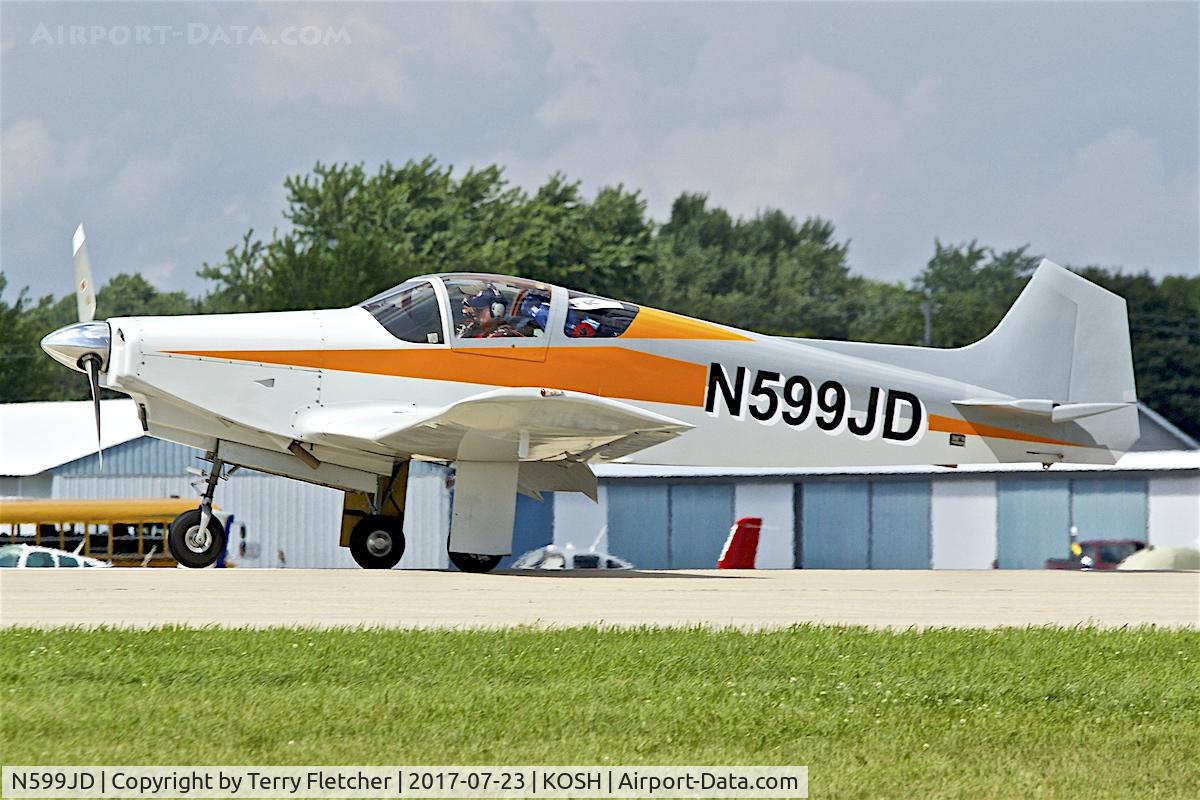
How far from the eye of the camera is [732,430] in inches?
596

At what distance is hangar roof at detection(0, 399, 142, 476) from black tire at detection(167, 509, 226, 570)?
26.3 m

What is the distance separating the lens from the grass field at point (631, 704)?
6262 mm

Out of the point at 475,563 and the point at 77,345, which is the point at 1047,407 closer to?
the point at 475,563

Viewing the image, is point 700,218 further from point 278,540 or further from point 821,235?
point 278,540

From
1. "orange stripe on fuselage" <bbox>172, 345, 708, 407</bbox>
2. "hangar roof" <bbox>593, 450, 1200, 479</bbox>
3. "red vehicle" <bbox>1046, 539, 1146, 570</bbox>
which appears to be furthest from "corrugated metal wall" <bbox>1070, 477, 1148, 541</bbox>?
"orange stripe on fuselage" <bbox>172, 345, 708, 407</bbox>

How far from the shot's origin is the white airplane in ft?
45.3

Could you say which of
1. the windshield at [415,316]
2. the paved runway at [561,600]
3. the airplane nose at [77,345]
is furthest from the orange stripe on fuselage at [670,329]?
the airplane nose at [77,345]

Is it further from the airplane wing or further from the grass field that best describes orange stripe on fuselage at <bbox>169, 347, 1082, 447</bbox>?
the grass field

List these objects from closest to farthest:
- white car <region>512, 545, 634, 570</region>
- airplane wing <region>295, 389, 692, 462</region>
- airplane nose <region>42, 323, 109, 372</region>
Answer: airplane wing <region>295, 389, 692, 462</region> < airplane nose <region>42, 323, 109, 372</region> < white car <region>512, 545, 634, 570</region>

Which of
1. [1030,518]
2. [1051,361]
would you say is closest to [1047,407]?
[1051,361]

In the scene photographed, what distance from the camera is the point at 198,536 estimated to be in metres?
14.2

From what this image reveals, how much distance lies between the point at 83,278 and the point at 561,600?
6405 millimetres

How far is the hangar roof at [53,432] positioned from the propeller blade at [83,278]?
82.5 ft

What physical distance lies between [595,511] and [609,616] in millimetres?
28884
